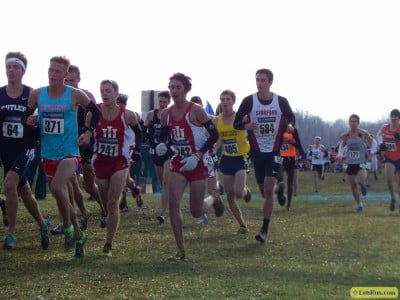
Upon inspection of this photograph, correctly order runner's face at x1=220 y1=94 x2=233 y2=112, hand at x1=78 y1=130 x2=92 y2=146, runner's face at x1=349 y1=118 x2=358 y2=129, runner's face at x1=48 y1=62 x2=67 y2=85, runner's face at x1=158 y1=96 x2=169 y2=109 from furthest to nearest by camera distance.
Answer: runner's face at x1=349 y1=118 x2=358 y2=129 < runner's face at x1=158 y1=96 x2=169 y2=109 < runner's face at x1=220 y1=94 x2=233 y2=112 < runner's face at x1=48 y1=62 x2=67 y2=85 < hand at x1=78 y1=130 x2=92 y2=146

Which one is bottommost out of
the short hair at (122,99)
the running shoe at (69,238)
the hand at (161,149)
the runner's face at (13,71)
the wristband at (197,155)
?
the running shoe at (69,238)

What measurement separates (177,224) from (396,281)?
263 centimetres

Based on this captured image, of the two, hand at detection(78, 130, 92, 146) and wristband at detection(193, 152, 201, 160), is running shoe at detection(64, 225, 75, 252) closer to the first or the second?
hand at detection(78, 130, 92, 146)

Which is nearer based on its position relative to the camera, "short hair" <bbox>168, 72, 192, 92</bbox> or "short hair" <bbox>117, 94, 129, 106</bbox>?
"short hair" <bbox>168, 72, 192, 92</bbox>

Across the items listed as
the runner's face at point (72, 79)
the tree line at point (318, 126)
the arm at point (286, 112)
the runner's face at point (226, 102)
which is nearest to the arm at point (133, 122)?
the runner's face at point (72, 79)

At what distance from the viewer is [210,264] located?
25.3ft

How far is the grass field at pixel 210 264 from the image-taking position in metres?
6.14

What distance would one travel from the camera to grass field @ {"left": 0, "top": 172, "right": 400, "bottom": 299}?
6137mm

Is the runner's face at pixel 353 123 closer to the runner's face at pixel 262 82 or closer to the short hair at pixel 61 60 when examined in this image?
the runner's face at pixel 262 82

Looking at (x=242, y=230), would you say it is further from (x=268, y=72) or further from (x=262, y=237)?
(x=268, y=72)

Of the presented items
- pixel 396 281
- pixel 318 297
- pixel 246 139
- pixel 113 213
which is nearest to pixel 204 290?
pixel 318 297
